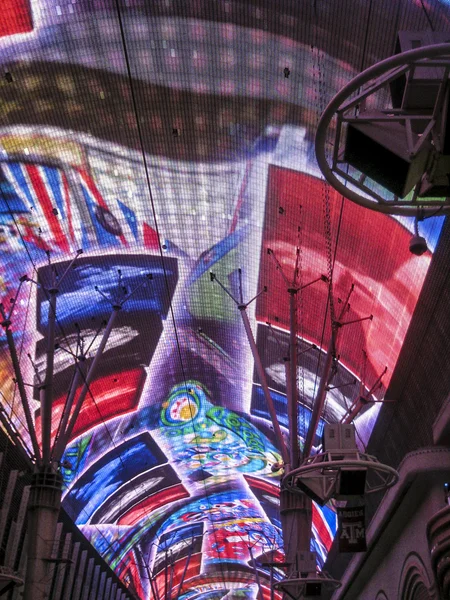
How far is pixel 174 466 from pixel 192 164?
27832 mm

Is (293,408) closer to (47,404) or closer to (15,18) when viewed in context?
(47,404)

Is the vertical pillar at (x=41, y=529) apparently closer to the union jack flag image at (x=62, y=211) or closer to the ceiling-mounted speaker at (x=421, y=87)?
the union jack flag image at (x=62, y=211)

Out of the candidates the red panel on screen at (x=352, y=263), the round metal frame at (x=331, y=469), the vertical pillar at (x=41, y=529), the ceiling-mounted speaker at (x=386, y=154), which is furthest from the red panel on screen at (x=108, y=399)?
the ceiling-mounted speaker at (x=386, y=154)

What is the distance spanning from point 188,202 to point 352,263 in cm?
635

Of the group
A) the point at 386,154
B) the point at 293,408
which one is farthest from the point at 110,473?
the point at 386,154

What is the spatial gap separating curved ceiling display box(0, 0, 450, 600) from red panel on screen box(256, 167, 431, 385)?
8 centimetres

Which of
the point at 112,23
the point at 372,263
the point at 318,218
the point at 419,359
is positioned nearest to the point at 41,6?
the point at 112,23

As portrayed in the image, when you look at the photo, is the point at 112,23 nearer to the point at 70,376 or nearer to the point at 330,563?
the point at 70,376

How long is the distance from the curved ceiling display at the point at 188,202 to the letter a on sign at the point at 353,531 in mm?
7098

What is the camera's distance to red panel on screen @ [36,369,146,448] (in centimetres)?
3547

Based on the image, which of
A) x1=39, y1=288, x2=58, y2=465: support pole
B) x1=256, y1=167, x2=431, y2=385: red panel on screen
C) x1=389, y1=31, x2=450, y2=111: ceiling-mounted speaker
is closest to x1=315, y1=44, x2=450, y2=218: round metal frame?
x1=389, y1=31, x2=450, y2=111: ceiling-mounted speaker

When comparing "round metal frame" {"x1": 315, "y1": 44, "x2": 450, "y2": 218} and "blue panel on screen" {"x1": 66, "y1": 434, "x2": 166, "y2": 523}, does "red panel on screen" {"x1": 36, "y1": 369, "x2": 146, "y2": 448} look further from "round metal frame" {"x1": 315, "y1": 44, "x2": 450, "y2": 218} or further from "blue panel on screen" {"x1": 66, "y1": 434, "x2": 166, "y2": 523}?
"round metal frame" {"x1": 315, "y1": 44, "x2": 450, "y2": 218}

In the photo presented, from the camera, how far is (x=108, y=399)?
36812 mm

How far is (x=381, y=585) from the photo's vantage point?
30438mm
